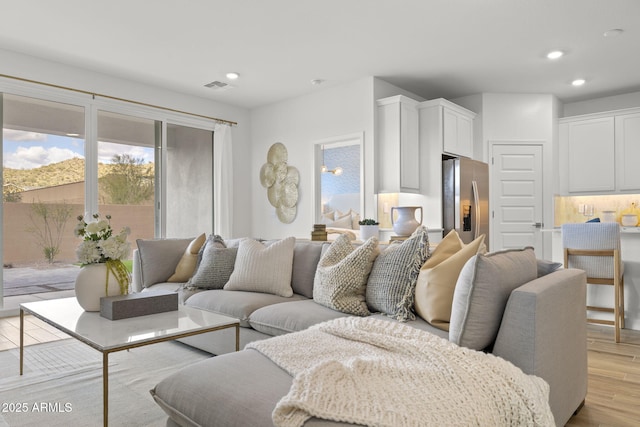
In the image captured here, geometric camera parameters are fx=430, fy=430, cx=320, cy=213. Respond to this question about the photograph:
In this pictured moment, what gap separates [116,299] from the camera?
2338 millimetres

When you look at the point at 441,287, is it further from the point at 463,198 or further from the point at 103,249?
the point at 463,198

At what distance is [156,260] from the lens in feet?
12.0

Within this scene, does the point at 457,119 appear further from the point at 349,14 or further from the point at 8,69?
the point at 8,69

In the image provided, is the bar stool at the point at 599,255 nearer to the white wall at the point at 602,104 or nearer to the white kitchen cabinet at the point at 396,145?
the white kitchen cabinet at the point at 396,145

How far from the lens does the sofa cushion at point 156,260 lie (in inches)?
142

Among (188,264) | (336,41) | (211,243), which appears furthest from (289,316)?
(336,41)

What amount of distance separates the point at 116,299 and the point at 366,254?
1.40m

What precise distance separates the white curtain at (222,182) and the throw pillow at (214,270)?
9.21 feet

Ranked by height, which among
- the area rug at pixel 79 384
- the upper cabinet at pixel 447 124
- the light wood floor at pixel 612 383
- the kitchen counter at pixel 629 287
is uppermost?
the upper cabinet at pixel 447 124

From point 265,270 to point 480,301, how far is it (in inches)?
67.9

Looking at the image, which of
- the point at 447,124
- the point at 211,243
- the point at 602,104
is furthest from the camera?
the point at 602,104

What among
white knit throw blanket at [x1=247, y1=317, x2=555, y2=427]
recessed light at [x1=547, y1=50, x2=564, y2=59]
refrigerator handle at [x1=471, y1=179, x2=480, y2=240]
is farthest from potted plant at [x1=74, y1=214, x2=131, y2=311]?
recessed light at [x1=547, y1=50, x2=564, y2=59]

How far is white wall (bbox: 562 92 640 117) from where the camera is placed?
5.84m

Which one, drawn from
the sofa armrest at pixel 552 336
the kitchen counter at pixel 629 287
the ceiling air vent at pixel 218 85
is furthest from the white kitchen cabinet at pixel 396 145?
the sofa armrest at pixel 552 336
